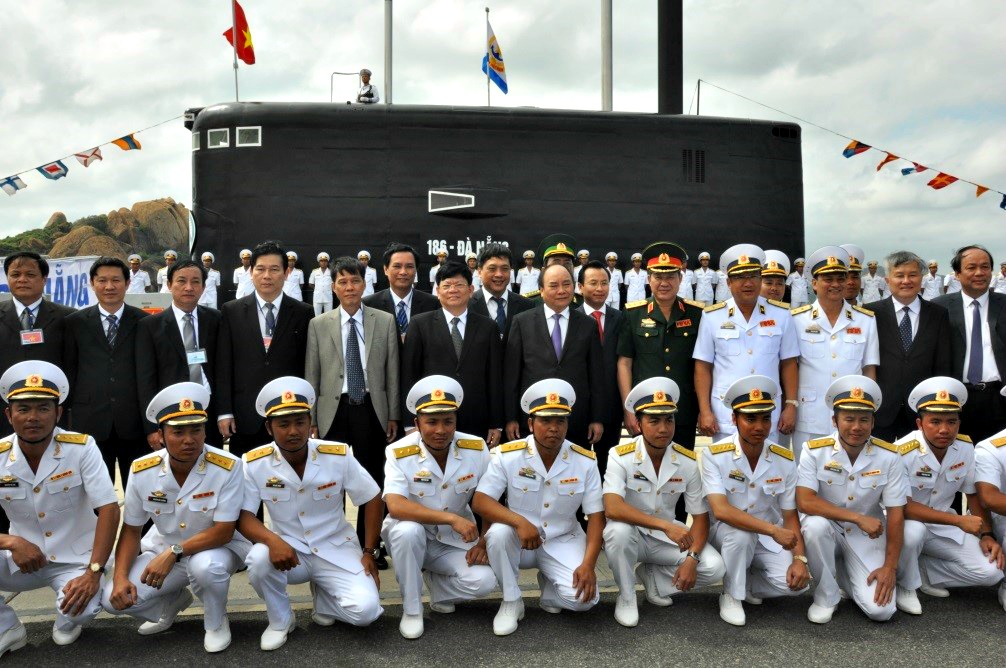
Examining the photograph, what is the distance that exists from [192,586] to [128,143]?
43.8 feet

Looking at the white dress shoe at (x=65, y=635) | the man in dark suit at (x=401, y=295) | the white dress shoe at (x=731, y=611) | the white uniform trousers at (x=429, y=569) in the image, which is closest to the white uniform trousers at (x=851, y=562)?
the white dress shoe at (x=731, y=611)

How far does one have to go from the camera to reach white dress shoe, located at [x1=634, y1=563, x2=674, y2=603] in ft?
14.8

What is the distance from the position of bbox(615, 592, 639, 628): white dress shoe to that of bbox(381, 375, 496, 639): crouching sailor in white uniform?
664mm

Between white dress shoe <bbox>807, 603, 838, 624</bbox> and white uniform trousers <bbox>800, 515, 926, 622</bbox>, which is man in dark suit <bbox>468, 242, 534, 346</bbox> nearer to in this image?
white uniform trousers <bbox>800, 515, 926, 622</bbox>

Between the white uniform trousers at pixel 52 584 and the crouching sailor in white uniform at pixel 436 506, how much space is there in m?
1.48

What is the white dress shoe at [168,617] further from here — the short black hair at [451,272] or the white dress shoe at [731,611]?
the white dress shoe at [731,611]

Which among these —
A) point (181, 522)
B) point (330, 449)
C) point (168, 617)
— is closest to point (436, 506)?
point (330, 449)

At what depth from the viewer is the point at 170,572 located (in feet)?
13.5

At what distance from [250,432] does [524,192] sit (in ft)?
20.9

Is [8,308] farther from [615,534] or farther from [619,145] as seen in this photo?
[619,145]

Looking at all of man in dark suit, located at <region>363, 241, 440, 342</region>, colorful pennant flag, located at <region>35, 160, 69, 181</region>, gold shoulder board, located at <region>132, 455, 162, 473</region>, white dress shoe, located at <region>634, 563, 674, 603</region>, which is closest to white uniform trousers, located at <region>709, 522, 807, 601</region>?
white dress shoe, located at <region>634, 563, 674, 603</region>

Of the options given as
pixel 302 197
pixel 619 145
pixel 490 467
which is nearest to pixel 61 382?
pixel 490 467

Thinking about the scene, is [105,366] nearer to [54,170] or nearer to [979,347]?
[979,347]

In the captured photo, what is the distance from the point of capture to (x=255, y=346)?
17.5 ft
